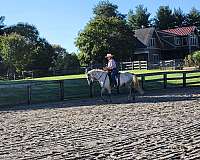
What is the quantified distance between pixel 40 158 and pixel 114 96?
570 inches

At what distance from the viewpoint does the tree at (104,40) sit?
215 ft

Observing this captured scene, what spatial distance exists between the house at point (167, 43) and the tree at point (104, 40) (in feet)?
23.4

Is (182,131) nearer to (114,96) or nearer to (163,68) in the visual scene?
(114,96)

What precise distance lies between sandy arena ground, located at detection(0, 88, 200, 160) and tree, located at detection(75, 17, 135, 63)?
168ft

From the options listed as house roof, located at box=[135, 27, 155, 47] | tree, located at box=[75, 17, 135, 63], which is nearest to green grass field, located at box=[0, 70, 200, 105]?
tree, located at box=[75, 17, 135, 63]

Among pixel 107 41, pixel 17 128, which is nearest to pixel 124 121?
pixel 17 128

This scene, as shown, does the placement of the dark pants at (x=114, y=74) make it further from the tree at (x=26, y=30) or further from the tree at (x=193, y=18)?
the tree at (x=193, y=18)

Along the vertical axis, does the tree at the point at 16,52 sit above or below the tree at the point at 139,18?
below

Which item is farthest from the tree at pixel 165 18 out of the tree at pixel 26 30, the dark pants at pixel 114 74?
the dark pants at pixel 114 74

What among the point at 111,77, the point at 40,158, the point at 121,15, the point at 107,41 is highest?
the point at 121,15

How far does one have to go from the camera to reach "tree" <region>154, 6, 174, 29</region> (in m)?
105

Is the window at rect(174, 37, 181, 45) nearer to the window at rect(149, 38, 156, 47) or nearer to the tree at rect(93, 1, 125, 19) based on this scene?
the window at rect(149, 38, 156, 47)

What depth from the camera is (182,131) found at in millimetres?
9773

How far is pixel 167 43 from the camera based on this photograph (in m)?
78.9
